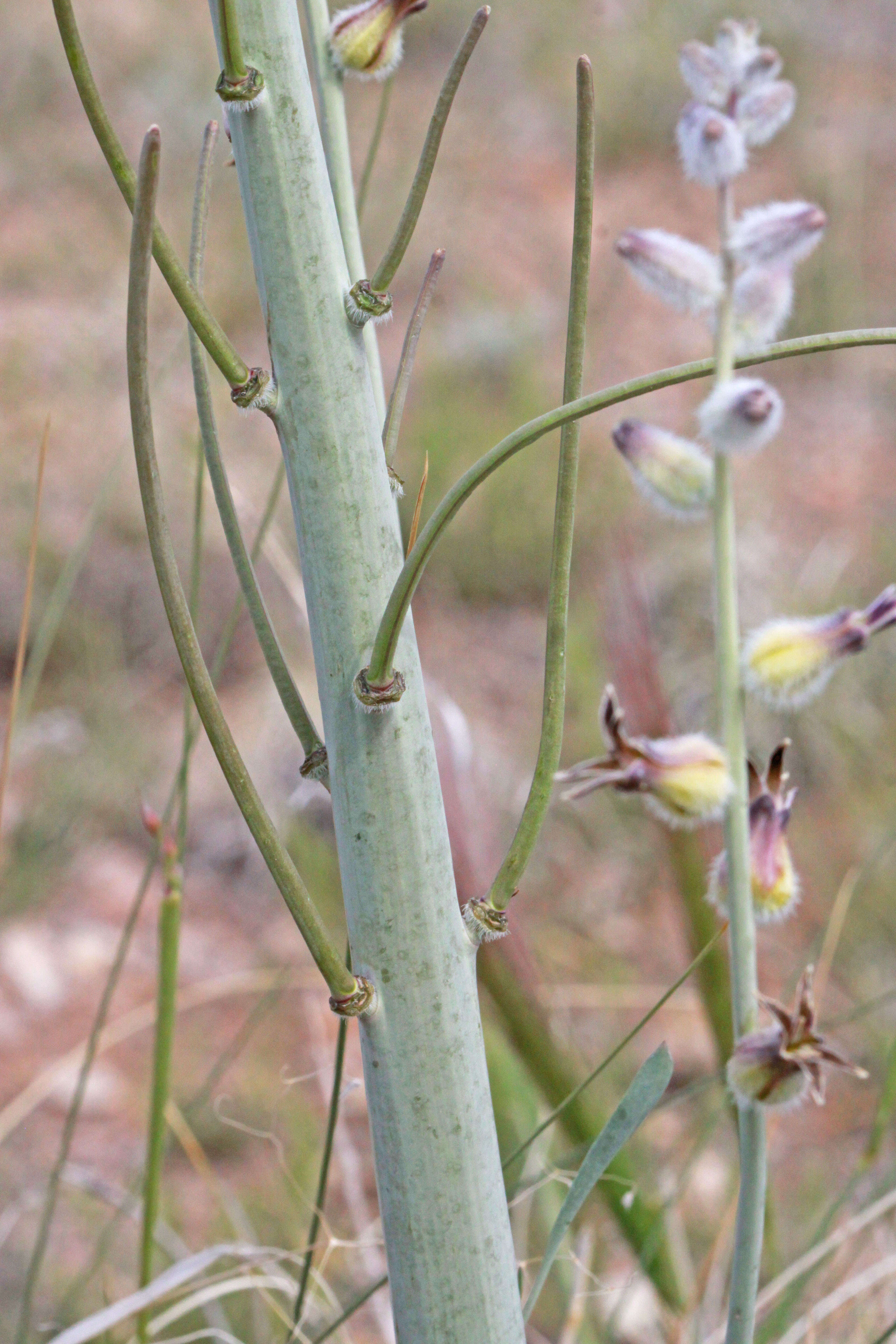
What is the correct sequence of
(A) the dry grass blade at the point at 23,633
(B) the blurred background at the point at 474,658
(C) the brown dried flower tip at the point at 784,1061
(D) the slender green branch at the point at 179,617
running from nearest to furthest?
(D) the slender green branch at the point at 179,617, (C) the brown dried flower tip at the point at 784,1061, (A) the dry grass blade at the point at 23,633, (B) the blurred background at the point at 474,658

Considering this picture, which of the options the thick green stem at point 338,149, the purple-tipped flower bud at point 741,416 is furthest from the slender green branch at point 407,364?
the purple-tipped flower bud at point 741,416

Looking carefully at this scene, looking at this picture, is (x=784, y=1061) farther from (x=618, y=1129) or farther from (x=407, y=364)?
(x=407, y=364)

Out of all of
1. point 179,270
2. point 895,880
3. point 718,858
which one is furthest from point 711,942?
point 895,880

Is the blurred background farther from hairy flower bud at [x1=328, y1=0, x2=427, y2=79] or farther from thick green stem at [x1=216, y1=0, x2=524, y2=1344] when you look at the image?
hairy flower bud at [x1=328, y1=0, x2=427, y2=79]

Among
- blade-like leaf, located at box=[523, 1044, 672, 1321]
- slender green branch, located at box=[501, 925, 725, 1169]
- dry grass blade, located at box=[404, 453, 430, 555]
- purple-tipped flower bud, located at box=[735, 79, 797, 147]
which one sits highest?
purple-tipped flower bud, located at box=[735, 79, 797, 147]

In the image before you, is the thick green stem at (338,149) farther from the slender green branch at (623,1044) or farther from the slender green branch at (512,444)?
the slender green branch at (623,1044)

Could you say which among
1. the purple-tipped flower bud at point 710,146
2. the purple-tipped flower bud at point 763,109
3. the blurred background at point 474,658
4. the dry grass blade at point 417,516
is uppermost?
the blurred background at point 474,658

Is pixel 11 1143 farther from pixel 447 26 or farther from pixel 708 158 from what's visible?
pixel 447 26

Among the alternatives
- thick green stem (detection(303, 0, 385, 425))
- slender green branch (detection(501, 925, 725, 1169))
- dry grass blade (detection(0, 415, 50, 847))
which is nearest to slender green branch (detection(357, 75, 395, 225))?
thick green stem (detection(303, 0, 385, 425))

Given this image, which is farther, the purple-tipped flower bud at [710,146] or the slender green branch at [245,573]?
the purple-tipped flower bud at [710,146]
